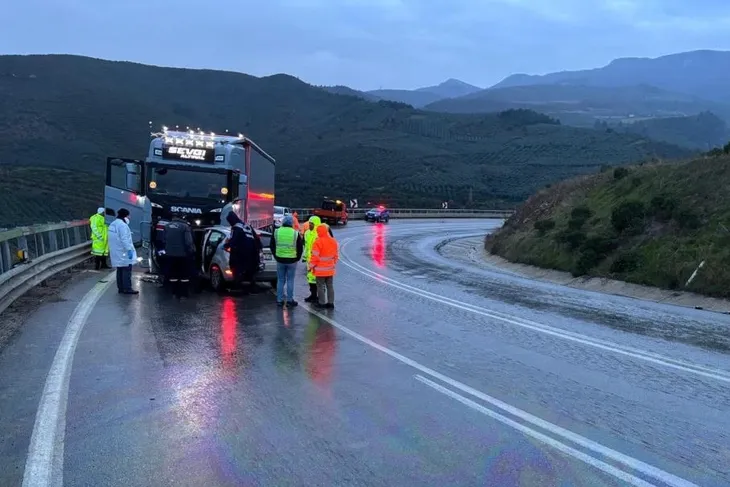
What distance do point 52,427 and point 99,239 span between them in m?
13.9

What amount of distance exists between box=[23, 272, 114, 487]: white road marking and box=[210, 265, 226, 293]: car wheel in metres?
5.34

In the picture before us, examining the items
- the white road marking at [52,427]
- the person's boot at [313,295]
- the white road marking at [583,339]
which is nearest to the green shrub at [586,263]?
the white road marking at [583,339]

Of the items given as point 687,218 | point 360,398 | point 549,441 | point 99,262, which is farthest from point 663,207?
point 549,441

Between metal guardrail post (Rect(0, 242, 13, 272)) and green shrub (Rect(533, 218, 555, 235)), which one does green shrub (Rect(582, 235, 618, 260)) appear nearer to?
green shrub (Rect(533, 218, 555, 235))

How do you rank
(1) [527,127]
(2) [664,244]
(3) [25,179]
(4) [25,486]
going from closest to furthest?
(4) [25,486] < (2) [664,244] < (3) [25,179] < (1) [527,127]

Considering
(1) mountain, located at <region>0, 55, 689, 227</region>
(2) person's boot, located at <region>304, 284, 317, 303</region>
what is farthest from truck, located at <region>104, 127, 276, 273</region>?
(1) mountain, located at <region>0, 55, 689, 227</region>

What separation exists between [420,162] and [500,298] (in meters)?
122

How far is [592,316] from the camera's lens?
42.5 feet

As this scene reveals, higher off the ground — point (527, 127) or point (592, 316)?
point (527, 127)

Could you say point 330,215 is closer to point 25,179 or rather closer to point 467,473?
point 25,179

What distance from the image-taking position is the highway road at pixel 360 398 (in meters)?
5.13

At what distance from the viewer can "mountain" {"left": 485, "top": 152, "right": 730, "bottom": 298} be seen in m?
18.6

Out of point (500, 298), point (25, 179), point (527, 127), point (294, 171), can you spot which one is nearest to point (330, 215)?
point (25, 179)

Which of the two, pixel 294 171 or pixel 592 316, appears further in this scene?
pixel 294 171
